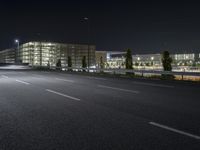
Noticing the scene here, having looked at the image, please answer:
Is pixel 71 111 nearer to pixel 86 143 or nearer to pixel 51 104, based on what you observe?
pixel 51 104

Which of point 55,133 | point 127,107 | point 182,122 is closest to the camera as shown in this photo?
point 55,133

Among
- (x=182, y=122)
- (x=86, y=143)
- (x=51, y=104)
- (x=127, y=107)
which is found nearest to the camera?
(x=86, y=143)

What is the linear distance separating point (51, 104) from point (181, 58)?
581 ft

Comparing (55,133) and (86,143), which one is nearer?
(86,143)

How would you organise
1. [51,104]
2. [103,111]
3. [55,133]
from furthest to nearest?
[51,104] → [103,111] → [55,133]

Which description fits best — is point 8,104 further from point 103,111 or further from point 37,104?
point 103,111

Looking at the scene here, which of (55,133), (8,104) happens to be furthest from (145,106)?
(8,104)

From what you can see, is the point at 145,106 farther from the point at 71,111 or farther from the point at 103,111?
the point at 71,111

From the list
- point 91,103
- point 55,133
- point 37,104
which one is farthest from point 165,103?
point 55,133

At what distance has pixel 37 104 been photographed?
989cm

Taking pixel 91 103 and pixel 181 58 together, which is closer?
pixel 91 103

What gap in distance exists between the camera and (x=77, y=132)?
19.3ft

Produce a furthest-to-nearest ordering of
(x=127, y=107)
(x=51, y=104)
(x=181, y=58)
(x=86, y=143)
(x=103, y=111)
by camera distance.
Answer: (x=181, y=58)
(x=51, y=104)
(x=127, y=107)
(x=103, y=111)
(x=86, y=143)

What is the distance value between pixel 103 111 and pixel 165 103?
2832 mm
